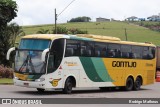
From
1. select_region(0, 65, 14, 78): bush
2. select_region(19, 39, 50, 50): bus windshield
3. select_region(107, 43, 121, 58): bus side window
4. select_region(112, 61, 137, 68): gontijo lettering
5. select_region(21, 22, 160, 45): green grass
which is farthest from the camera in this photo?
select_region(21, 22, 160, 45): green grass

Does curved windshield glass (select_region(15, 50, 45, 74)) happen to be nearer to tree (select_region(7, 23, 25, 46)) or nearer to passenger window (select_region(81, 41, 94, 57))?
passenger window (select_region(81, 41, 94, 57))

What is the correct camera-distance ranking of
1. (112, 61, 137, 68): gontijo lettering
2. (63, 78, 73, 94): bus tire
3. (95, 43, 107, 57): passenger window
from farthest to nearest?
(112, 61, 137, 68): gontijo lettering < (95, 43, 107, 57): passenger window < (63, 78, 73, 94): bus tire

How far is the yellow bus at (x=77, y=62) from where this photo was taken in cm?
2534

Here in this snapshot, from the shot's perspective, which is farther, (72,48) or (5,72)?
(5,72)

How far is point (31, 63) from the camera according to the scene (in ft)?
83.1

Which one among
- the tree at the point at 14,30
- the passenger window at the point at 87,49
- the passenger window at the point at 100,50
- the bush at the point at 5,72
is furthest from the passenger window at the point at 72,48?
the tree at the point at 14,30

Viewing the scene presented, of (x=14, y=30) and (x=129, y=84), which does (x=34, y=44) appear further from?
(x=14, y=30)

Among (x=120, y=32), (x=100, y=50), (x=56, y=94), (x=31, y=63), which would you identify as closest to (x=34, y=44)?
(x=31, y=63)

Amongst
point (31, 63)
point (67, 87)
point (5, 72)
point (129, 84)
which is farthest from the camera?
point (5, 72)

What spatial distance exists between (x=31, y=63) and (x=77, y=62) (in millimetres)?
3161

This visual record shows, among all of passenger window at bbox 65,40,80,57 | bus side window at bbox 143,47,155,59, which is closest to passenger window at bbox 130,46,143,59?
bus side window at bbox 143,47,155,59

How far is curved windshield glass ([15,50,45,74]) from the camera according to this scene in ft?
82.9

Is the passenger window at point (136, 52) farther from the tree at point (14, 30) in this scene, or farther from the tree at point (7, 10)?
the tree at point (14, 30)

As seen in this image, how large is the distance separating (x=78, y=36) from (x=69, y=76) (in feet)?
8.25
